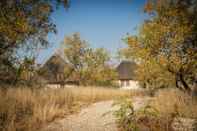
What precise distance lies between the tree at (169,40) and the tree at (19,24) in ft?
19.5

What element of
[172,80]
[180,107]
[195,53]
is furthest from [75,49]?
[180,107]

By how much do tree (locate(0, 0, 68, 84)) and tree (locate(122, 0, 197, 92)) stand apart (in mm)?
5933

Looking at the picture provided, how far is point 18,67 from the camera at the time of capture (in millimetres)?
10414

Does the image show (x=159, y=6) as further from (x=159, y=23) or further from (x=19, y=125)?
(x=19, y=125)

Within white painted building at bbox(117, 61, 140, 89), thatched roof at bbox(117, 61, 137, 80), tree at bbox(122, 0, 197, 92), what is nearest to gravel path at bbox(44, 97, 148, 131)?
tree at bbox(122, 0, 197, 92)

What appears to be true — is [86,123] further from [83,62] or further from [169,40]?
[83,62]

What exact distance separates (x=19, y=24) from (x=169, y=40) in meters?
8.47

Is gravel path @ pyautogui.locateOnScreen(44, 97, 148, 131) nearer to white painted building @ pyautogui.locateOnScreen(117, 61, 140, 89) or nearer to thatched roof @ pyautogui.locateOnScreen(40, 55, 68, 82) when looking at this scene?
thatched roof @ pyautogui.locateOnScreen(40, 55, 68, 82)

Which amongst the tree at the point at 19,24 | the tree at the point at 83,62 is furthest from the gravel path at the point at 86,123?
the tree at the point at 83,62

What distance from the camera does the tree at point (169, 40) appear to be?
12070 mm

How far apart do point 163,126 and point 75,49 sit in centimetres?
2708

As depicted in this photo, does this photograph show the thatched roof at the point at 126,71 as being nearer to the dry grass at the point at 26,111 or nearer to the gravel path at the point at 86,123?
the dry grass at the point at 26,111

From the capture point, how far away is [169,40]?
495 inches

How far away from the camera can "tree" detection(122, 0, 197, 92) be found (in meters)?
12.1
